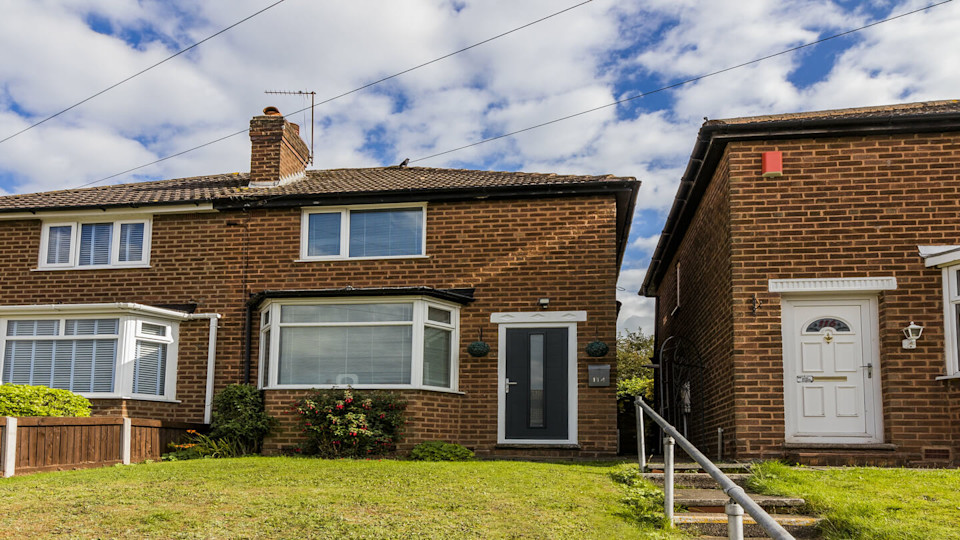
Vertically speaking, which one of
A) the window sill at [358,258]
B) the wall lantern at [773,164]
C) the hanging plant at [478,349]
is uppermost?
the wall lantern at [773,164]

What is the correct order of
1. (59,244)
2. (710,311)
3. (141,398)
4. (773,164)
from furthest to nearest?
1. (59,244)
2. (141,398)
3. (710,311)
4. (773,164)

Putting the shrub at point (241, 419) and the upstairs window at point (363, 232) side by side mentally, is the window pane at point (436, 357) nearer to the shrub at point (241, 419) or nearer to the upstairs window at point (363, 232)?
the upstairs window at point (363, 232)

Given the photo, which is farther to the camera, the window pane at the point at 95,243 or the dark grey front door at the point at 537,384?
the window pane at the point at 95,243

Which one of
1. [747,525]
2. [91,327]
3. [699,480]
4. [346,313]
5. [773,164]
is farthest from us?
[91,327]

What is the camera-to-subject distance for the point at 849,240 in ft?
39.9

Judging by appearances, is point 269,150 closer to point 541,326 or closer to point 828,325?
point 541,326

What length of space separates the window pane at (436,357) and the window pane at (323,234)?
8.67 ft

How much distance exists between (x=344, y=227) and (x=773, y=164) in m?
7.74

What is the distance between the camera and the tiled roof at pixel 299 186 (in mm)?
16594

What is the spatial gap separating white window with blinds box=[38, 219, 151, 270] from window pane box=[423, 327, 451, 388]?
230 inches

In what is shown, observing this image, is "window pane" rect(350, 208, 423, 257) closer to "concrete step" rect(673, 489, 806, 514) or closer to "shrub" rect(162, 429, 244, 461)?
"shrub" rect(162, 429, 244, 461)

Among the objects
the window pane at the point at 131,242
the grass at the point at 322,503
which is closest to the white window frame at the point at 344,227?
the window pane at the point at 131,242

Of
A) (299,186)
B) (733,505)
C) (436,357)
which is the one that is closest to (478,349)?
(436,357)

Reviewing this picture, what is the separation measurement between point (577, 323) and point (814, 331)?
14.3 feet
